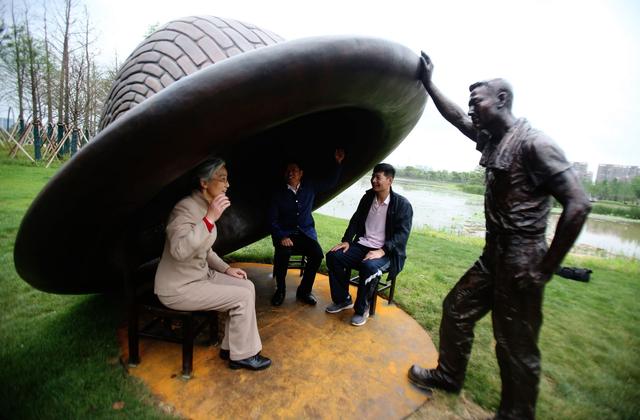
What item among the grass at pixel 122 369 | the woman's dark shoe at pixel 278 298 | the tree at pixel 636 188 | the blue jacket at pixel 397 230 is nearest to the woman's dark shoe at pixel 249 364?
the grass at pixel 122 369

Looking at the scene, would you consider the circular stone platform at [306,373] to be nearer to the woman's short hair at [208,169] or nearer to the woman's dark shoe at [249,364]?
the woman's dark shoe at [249,364]

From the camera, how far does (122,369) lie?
2377mm

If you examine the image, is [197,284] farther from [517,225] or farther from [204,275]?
[517,225]

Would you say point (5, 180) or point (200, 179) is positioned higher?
point (200, 179)

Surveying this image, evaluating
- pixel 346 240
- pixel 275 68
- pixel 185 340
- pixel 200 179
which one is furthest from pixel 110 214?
pixel 346 240

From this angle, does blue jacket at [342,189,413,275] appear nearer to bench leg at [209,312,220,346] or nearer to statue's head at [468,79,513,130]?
statue's head at [468,79,513,130]

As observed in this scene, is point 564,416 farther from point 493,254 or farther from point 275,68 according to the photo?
point 275,68

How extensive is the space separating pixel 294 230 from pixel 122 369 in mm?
1981

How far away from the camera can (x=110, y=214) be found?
187cm

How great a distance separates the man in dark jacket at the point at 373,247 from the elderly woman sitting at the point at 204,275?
115 centimetres

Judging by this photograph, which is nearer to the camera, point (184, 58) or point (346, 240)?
point (184, 58)

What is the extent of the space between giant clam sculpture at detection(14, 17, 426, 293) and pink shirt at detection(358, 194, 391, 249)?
0.82 m

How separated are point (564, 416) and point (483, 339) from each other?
0.93 m

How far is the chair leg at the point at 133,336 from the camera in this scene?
2428 mm
